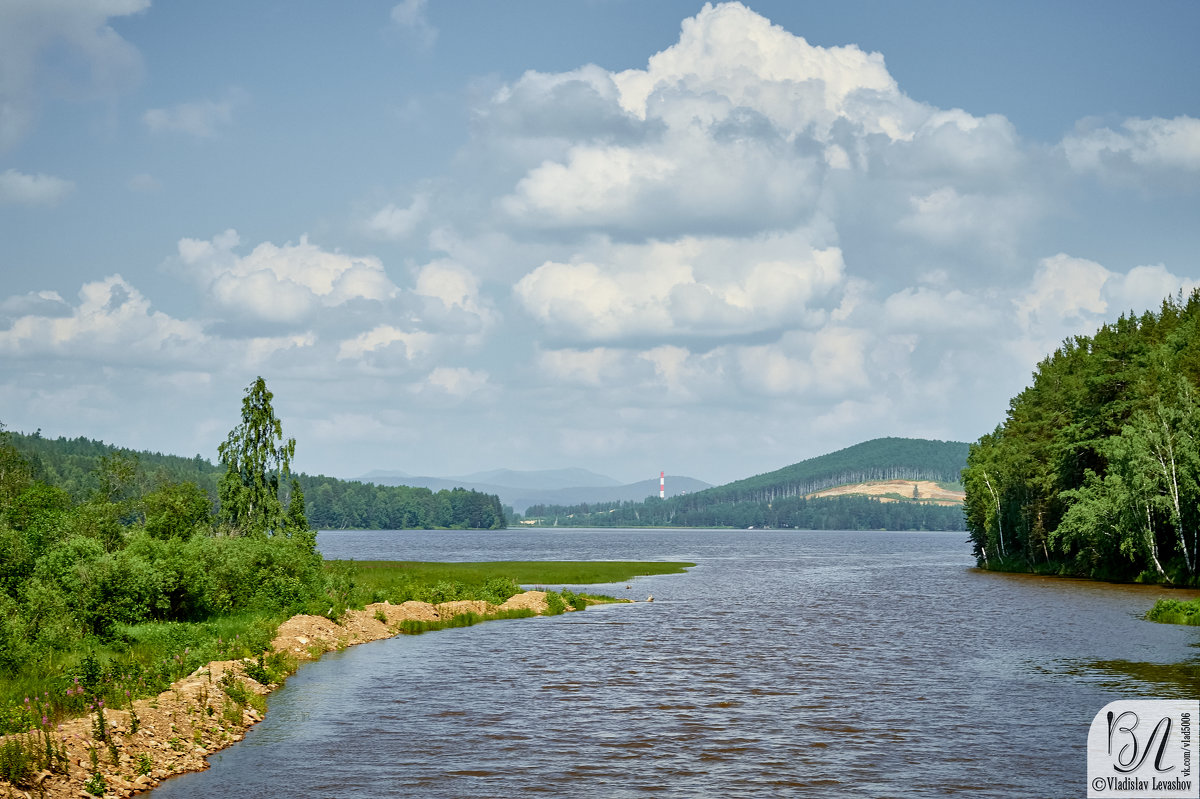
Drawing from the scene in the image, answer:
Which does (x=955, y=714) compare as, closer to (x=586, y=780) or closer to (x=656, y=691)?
(x=656, y=691)

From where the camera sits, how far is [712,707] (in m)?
38.5

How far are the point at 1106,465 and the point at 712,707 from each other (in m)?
85.2

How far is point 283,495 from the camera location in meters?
93.6

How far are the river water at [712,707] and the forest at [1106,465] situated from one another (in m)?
21.3

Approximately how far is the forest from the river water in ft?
69.9

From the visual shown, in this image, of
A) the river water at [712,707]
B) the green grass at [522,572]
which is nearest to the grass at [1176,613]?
the river water at [712,707]

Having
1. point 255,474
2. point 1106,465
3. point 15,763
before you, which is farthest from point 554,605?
point 1106,465

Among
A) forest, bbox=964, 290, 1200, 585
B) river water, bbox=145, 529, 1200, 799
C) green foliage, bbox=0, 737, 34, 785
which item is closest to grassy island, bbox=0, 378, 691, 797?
green foliage, bbox=0, 737, 34, 785

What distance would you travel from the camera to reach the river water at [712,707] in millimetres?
27766

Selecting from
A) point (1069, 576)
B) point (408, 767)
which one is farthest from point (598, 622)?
point (1069, 576)

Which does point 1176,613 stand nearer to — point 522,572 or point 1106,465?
point 1106,465

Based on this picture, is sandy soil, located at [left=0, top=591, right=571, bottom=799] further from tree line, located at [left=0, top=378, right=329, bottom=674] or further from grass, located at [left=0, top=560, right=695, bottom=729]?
tree line, located at [left=0, top=378, right=329, bottom=674]

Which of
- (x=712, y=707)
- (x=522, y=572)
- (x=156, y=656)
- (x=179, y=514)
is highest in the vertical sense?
(x=179, y=514)

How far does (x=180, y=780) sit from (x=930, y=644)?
42903mm
